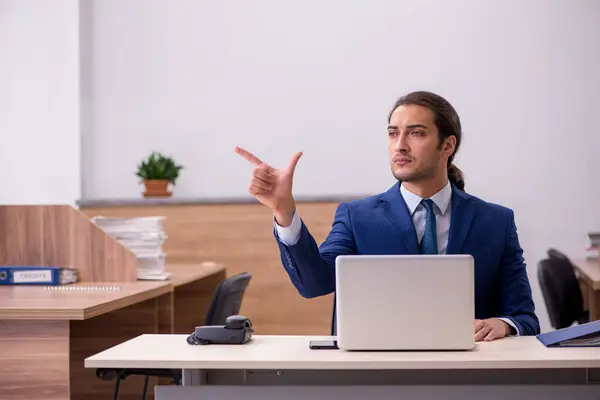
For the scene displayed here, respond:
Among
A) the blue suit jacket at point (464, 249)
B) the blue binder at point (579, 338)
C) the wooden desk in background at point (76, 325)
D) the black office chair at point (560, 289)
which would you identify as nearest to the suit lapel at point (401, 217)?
the blue suit jacket at point (464, 249)

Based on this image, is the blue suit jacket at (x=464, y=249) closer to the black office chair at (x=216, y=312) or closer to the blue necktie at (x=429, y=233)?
the blue necktie at (x=429, y=233)

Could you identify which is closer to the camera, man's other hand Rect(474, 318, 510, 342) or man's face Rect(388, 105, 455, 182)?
man's other hand Rect(474, 318, 510, 342)

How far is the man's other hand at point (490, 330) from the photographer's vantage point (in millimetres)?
2104

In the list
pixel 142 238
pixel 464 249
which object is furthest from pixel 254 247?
pixel 464 249

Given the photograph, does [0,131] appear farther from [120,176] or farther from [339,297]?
[339,297]

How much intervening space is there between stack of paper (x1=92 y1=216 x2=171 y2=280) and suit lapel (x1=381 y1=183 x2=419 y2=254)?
5.05ft

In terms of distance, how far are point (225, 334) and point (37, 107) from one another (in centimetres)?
472

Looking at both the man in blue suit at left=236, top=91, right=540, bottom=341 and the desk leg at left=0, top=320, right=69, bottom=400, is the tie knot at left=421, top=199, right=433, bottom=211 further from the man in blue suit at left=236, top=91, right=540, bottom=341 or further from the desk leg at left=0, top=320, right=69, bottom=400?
the desk leg at left=0, top=320, right=69, bottom=400

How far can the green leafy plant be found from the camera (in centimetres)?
586

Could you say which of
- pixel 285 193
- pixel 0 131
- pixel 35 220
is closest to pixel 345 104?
pixel 0 131

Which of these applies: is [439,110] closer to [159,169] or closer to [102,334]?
[102,334]

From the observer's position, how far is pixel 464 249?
250 centimetres

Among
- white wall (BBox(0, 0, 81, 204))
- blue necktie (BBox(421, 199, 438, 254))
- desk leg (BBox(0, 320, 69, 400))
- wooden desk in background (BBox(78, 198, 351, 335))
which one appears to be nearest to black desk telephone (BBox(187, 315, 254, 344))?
blue necktie (BBox(421, 199, 438, 254))

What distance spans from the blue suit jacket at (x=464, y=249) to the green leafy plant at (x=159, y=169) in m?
3.40
